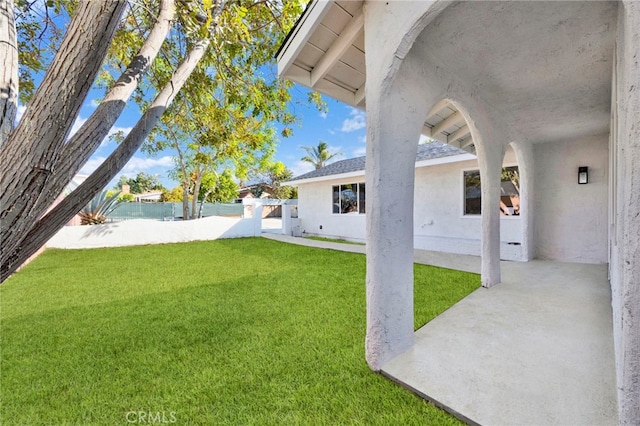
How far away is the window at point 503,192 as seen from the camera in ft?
31.1

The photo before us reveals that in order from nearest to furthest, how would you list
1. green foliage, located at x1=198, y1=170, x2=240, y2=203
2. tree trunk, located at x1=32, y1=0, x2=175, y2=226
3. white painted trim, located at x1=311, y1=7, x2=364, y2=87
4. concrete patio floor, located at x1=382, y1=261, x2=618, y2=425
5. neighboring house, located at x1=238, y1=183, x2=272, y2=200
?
tree trunk, located at x1=32, y1=0, x2=175, y2=226, concrete patio floor, located at x1=382, y1=261, x2=618, y2=425, white painted trim, located at x1=311, y1=7, x2=364, y2=87, green foliage, located at x1=198, y1=170, x2=240, y2=203, neighboring house, located at x1=238, y1=183, x2=272, y2=200

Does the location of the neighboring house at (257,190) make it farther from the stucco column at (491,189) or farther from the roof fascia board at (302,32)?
the roof fascia board at (302,32)

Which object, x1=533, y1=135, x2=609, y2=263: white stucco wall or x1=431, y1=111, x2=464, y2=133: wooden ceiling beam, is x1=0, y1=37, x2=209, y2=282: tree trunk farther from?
x1=533, y1=135, x2=609, y2=263: white stucco wall

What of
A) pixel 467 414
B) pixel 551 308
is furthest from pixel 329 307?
pixel 551 308

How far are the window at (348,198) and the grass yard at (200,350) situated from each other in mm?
6721

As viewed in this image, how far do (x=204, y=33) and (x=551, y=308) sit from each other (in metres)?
6.41

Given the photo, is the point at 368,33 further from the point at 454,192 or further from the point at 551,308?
the point at 454,192

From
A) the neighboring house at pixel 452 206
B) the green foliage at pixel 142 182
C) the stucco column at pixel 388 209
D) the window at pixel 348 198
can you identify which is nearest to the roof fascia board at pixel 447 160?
the neighboring house at pixel 452 206

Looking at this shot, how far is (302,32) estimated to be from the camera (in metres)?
3.36

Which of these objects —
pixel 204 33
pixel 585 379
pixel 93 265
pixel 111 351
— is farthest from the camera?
pixel 93 265

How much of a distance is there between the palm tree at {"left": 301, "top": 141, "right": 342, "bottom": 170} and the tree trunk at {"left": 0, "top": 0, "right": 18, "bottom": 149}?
1367 inches

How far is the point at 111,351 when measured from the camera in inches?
138

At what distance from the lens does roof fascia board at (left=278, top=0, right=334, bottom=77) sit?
303 cm
